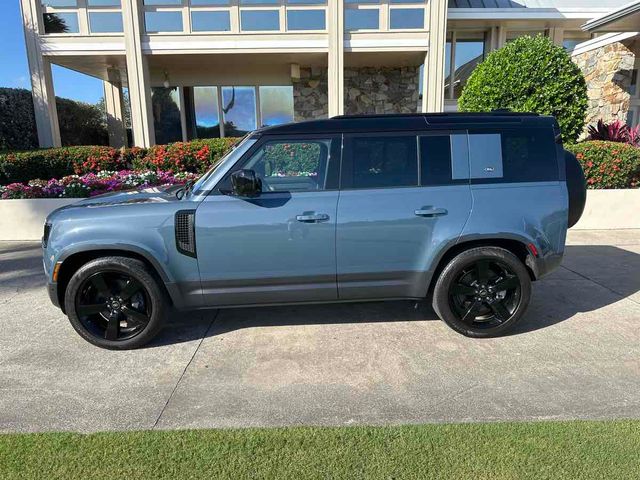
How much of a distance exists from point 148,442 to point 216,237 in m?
1.56

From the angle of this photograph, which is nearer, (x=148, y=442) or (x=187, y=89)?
(x=148, y=442)

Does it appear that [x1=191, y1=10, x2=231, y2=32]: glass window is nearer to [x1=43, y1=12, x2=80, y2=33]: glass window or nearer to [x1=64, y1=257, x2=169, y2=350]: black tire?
[x1=43, y1=12, x2=80, y2=33]: glass window

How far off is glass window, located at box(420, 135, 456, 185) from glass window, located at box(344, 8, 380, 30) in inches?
381

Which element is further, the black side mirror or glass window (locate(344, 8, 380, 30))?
glass window (locate(344, 8, 380, 30))

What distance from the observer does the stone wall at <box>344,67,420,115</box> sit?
1441 centimetres

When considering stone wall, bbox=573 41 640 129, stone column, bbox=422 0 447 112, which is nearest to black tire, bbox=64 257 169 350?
stone column, bbox=422 0 447 112

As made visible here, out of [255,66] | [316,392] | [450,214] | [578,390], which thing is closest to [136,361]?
[316,392]

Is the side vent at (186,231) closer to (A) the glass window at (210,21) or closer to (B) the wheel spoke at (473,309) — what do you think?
(B) the wheel spoke at (473,309)

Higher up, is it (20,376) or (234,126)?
(234,126)

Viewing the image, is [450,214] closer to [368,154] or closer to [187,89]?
[368,154]

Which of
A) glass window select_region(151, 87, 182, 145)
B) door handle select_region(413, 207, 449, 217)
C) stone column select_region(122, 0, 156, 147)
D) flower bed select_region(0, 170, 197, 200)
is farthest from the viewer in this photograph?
glass window select_region(151, 87, 182, 145)

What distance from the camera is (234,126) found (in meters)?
15.3

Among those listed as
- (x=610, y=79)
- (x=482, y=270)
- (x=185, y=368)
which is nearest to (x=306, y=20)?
(x=610, y=79)

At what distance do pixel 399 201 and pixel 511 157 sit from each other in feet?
3.44
